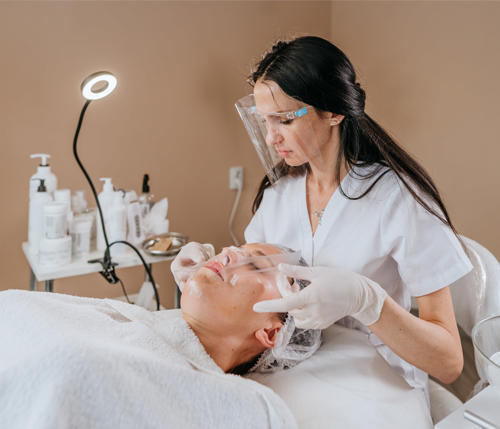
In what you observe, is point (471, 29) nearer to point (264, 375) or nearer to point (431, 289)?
point (431, 289)

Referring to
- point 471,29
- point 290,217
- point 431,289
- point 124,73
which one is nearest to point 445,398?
point 431,289

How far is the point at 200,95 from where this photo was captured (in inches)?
83.8

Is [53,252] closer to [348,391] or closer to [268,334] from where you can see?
[268,334]

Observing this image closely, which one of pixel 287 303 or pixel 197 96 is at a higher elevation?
pixel 197 96

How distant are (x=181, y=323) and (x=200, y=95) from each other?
149 centimetres

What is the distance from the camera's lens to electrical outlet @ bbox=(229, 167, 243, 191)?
91.7 inches

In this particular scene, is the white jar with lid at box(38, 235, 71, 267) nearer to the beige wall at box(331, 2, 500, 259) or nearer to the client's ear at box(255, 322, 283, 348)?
the client's ear at box(255, 322, 283, 348)

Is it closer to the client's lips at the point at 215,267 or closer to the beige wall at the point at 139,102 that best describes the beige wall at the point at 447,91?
the beige wall at the point at 139,102

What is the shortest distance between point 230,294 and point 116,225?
892 millimetres

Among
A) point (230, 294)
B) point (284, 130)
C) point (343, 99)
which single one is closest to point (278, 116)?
point (284, 130)

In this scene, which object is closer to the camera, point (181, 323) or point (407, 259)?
point (181, 323)

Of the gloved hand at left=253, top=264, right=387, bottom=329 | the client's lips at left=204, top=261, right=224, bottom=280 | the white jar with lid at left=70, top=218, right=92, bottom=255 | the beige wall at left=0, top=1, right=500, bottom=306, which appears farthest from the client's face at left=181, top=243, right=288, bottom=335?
the beige wall at left=0, top=1, right=500, bottom=306

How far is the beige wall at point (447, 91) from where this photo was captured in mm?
1831

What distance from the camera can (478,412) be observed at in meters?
0.71
